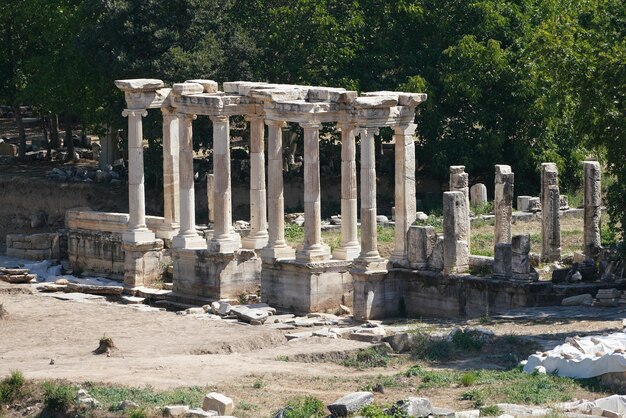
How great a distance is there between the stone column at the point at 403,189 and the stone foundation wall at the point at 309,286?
4.27 ft

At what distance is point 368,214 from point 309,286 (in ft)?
7.31

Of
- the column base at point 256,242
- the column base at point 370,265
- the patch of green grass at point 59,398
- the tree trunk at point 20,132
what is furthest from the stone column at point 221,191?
the tree trunk at point 20,132

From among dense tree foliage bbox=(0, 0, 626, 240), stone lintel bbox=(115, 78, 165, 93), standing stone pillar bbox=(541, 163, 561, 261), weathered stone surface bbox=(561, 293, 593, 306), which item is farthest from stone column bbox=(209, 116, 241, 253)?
weathered stone surface bbox=(561, 293, 593, 306)

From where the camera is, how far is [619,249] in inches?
1741

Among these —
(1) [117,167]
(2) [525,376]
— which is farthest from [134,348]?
(1) [117,167]

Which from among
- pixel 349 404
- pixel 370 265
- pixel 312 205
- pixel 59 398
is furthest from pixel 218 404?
pixel 312 205

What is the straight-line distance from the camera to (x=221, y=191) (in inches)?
1893

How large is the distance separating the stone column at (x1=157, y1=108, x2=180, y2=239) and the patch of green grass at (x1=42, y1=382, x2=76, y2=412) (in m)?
14.2

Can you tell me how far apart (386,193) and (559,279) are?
1593 centimetres

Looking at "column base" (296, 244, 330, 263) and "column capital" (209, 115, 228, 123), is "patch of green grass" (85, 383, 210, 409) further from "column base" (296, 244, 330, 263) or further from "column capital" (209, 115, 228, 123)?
"column capital" (209, 115, 228, 123)

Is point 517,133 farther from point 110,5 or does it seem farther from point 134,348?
point 134,348

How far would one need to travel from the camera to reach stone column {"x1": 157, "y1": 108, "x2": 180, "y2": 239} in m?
50.3

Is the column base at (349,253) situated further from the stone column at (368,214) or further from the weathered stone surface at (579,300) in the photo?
the weathered stone surface at (579,300)

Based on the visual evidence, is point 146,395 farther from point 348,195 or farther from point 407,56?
point 407,56
